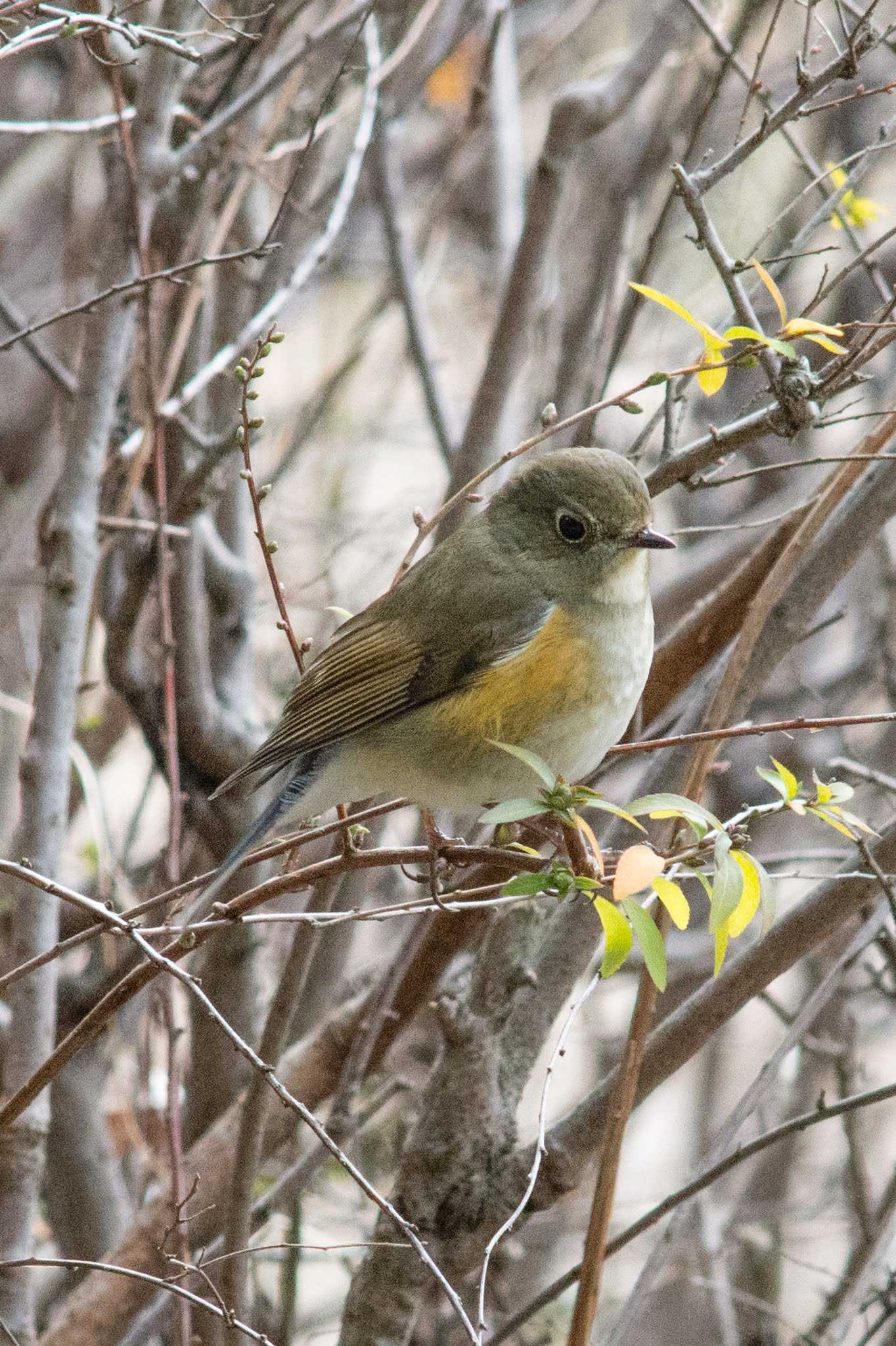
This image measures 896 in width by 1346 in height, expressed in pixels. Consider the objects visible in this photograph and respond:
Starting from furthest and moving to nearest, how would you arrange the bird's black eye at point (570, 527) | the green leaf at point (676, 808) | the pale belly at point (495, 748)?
the bird's black eye at point (570, 527) < the pale belly at point (495, 748) < the green leaf at point (676, 808)

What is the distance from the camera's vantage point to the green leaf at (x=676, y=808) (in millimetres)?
1757

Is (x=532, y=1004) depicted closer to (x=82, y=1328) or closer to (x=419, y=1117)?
(x=419, y=1117)

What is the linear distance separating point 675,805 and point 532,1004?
121cm

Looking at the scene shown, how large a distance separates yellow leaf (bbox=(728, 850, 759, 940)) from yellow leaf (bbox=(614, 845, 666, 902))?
0.48 ft

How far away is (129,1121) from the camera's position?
3.64 metres

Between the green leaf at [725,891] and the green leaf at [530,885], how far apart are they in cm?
19

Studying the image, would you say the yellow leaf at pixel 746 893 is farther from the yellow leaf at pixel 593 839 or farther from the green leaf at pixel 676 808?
the yellow leaf at pixel 593 839

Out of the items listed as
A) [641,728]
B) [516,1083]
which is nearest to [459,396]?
[641,728]

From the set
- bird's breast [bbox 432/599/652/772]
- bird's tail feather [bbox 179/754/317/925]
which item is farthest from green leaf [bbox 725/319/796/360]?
bird's tail feather [bbox 179/754/317/925]

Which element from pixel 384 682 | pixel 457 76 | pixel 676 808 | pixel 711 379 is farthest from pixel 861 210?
pixel 457 76

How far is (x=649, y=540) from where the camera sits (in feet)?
8.33

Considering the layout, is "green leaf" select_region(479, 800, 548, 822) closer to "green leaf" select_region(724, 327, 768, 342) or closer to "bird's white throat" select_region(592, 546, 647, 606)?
"green leaf" select_region(724, 327, 768, 342)

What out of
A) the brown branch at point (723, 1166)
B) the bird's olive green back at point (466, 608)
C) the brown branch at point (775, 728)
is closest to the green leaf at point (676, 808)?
the brown branch at point (775, 728)

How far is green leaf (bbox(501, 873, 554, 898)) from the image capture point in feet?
5.58
